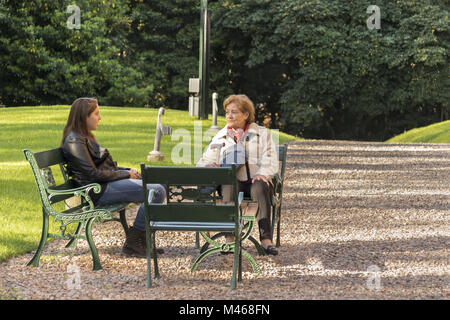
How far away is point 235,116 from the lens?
21.7 feet

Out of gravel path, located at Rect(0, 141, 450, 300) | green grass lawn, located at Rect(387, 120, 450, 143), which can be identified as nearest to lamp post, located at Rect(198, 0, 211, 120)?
green grass lawn, located at Rect(387, 120, 450, 143)

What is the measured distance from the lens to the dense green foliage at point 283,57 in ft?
103

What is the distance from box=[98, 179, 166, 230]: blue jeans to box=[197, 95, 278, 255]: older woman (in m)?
0.57

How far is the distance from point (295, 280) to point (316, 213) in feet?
11.3

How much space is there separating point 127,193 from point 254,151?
1.19m

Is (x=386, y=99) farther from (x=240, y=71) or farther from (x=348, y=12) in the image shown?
(x=240, y=71)

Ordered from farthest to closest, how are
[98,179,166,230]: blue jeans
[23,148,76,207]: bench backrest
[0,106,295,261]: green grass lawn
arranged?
[0,106,295,261]: green grass lawn
[98,179,166,230]: blue jeans
[23,148,76,207]: bench backrest

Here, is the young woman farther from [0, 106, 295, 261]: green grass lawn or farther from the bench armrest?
[0, 106, 295, 261]: green grass lawn

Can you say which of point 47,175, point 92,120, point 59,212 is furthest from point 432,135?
point 59,212

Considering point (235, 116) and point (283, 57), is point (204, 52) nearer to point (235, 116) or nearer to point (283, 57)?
point (283, 57)

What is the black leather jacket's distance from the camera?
20.4 feet

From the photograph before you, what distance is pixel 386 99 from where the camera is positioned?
3281 centimetres

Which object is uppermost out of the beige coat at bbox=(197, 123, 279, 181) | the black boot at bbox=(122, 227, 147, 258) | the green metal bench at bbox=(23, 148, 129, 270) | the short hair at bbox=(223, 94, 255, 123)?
the short hair at bbox=(223, 94, 255, 123)
